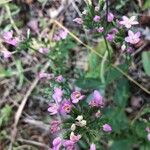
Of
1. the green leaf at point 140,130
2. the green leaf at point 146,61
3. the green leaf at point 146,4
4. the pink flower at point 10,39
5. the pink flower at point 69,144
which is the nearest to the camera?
the pink flower at point 69,144

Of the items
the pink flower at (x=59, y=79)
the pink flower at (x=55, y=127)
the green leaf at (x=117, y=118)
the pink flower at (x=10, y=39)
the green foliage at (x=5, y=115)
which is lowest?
the green foliage at (x=5, y=115)

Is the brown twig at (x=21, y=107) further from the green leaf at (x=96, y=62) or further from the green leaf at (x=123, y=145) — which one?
the green leaf at (x=123, y=145)

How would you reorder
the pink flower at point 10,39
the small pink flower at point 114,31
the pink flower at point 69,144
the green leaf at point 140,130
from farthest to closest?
the green leaf at point 140,130, the pink flower at point 10,39, the small pink flower at point 114,31, the pink flower at point 69,144

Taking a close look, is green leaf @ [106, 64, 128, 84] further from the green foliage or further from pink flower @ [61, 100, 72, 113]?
the green foliage

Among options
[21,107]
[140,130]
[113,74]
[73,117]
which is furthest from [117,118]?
[21,107]

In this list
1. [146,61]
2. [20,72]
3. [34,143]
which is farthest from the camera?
[20,72]

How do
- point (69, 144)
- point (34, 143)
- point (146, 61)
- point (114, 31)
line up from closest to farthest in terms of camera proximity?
point (69, 144) < point (114, 31) < point (146, 61) < point (34, 143)

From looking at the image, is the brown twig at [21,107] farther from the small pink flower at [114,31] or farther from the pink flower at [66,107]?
the pink flower at [66,107]

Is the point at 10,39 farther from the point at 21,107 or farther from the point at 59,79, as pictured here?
the point at 21,107

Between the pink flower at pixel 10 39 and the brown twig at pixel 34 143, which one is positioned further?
the brown twig at pixel 34 143

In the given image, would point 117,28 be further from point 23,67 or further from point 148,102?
point 23,67

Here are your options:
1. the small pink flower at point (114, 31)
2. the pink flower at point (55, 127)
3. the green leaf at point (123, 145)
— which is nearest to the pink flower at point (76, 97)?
the pink flower at point (55, 127)

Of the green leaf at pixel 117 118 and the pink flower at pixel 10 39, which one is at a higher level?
the pink flower at pixel 10 39
